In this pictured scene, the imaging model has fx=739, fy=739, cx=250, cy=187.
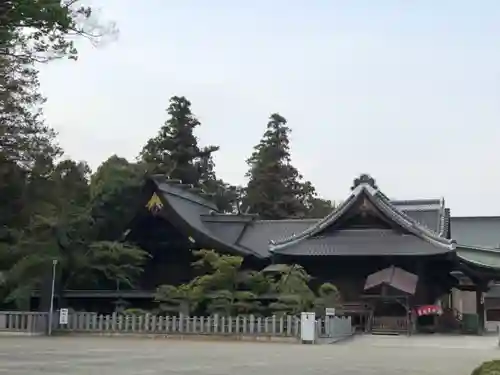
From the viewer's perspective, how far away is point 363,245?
3228cm

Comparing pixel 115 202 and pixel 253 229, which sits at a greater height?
pixel 115 202

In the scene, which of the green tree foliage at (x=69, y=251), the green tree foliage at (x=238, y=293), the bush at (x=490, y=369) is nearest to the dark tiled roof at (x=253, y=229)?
the green tree foliage at (x=69, y=251)

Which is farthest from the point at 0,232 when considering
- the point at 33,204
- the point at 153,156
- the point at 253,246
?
the point at 153,156

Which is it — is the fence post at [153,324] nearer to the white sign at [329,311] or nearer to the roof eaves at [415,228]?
the white sign at [329,311]

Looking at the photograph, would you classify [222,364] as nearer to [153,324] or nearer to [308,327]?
[308,327]

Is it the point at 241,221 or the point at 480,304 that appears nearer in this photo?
the point at 480,304

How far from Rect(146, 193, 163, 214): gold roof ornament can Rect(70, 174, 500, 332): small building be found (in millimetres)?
45

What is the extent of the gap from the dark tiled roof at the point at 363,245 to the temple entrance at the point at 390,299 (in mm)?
958

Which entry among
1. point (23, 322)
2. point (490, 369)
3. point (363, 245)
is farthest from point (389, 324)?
point (490, 369)

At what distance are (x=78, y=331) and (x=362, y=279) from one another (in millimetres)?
12492

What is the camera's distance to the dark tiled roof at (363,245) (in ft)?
102

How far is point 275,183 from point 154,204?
74.4ft

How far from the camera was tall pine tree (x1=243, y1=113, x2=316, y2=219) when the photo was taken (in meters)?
54.3

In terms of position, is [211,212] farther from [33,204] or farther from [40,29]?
[40,29]
